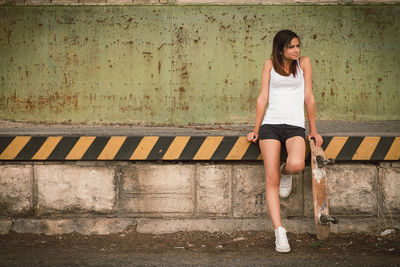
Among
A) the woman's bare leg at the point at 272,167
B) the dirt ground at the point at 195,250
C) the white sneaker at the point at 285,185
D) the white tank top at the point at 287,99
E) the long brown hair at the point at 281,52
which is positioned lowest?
the dirt ground at the point at 195,250

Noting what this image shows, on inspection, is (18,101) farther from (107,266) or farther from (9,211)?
(107,266)

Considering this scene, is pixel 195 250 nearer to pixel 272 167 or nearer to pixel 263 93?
pixel 272 167

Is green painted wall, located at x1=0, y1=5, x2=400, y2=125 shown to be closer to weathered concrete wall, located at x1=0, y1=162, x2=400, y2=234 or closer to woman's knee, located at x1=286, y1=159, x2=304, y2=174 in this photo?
weathered concrete wall, located at x1=0, y1=162, x2=400, y2=234

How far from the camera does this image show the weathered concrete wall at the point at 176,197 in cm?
502

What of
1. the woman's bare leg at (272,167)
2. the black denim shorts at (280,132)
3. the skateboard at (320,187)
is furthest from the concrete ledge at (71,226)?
the skateboard at (320,187)

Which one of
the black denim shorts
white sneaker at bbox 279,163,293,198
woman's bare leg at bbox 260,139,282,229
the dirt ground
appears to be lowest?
the dirt ground

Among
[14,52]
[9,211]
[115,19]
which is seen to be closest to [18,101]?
[14,52]

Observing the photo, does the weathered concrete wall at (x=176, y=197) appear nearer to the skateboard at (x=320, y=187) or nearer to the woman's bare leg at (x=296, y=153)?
the skateboard at (x=320, y=187)

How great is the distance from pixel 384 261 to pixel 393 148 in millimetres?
1246

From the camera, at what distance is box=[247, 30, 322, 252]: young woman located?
4465 mm

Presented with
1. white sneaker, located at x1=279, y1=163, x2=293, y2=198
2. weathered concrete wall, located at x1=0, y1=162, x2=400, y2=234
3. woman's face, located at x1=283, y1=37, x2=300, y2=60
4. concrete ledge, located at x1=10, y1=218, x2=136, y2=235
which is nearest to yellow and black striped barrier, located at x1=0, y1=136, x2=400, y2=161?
weathered concrete wall, located at x1=0, y1=162, x2=400, y2=234

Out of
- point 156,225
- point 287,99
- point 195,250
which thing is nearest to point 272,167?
point 287,99

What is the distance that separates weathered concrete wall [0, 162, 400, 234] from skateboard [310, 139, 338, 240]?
39 centimetres

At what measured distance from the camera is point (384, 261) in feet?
13.5
